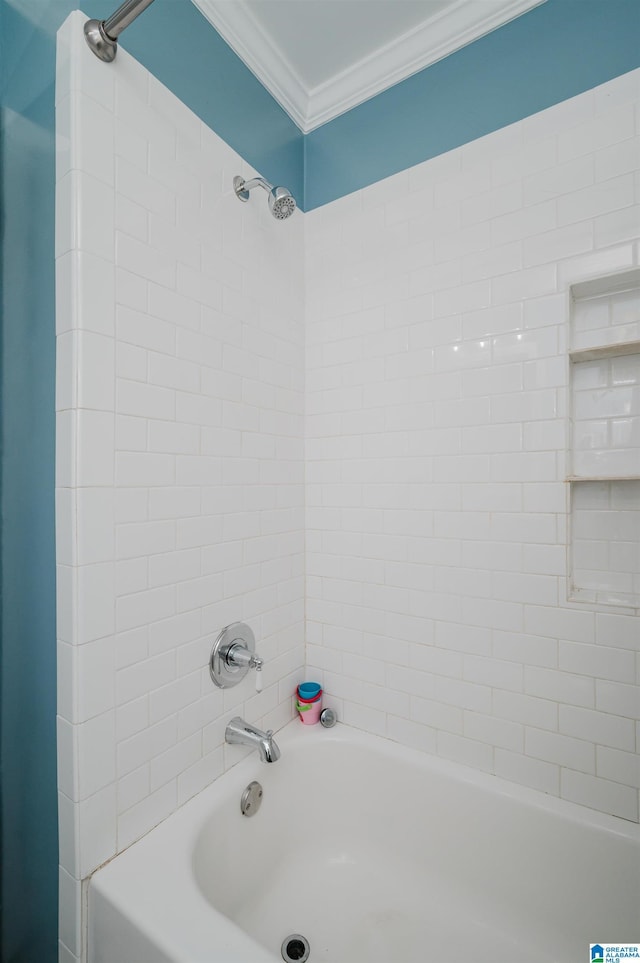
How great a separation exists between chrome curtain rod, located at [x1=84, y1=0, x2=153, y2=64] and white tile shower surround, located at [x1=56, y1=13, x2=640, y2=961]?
31 mm

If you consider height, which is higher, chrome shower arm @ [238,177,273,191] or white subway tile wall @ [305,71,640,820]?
chrome shower arm @ [238,177,273,191]

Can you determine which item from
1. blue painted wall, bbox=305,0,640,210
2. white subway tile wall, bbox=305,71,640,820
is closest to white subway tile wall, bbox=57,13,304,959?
white subway tile wall, bbox=305,71,640,820

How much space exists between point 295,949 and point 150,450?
141cm

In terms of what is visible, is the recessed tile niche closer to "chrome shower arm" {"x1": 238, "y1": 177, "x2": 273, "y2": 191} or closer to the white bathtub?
the white bathtub

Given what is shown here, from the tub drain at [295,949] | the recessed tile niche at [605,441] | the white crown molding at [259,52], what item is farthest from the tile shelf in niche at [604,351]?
the tub drain at [295,949]

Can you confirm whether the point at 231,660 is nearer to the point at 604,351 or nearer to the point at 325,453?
the point at 325,453

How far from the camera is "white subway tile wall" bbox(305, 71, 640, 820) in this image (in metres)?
1.14

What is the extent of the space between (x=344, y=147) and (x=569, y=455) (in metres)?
1.39

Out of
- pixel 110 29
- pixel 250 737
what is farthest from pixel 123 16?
pixel 250 737

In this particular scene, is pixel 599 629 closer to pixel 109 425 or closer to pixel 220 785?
pixel 220 785

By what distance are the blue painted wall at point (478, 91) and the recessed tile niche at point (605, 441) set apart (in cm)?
60

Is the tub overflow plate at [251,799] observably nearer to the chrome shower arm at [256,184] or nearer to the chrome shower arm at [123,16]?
the chrome shower arm at [256,184]

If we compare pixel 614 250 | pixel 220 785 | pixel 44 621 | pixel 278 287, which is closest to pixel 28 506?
pixel 44 621

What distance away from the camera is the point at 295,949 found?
45.6 inches
